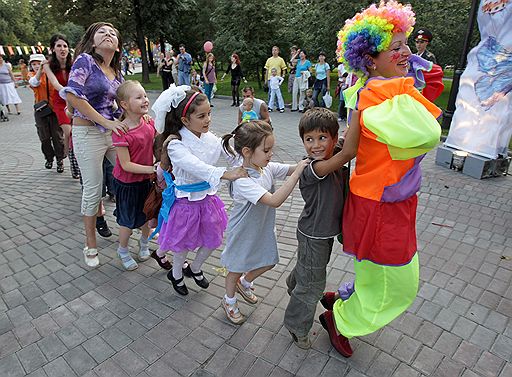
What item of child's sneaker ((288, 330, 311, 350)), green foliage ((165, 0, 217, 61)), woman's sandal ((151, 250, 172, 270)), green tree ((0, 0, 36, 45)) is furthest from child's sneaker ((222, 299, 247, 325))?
green tree ((0, 0, 36, 45))

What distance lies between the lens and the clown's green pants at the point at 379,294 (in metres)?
2.05

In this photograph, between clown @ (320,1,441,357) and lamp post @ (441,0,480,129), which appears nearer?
clown @ (320,1,441,357)

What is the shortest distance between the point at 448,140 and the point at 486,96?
0.89m

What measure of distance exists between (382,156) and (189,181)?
1408mm

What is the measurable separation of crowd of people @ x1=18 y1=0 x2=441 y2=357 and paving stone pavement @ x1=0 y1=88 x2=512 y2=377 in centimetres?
16

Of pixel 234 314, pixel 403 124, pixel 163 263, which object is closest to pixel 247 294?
pixel 234 314

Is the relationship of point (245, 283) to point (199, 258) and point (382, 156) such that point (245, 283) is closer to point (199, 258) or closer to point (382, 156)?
point (199, 258)

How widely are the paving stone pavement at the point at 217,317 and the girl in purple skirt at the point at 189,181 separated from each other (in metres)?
0.44

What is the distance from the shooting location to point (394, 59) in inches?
75.3

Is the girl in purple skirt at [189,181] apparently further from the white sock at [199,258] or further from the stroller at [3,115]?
the stroller at [3,115]

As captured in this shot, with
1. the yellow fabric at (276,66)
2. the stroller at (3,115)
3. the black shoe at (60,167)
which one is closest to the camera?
the black shoe at (60,167)

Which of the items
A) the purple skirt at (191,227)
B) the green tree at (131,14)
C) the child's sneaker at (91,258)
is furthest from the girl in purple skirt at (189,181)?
the green tree at (131,14)

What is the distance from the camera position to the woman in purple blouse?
3068mm

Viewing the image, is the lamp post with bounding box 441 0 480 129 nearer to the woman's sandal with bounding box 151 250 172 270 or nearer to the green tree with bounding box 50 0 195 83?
the woman's sandal with bounding box 151 250 172 270
